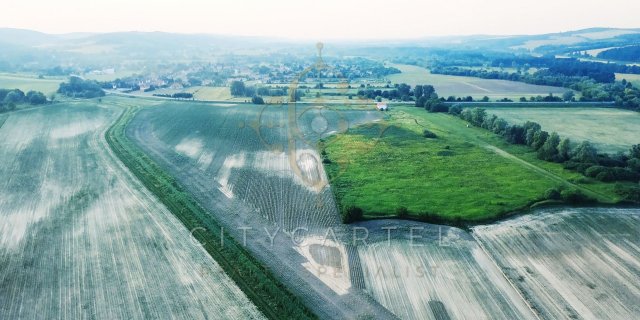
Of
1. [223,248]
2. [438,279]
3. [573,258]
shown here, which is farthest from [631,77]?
[223,248]

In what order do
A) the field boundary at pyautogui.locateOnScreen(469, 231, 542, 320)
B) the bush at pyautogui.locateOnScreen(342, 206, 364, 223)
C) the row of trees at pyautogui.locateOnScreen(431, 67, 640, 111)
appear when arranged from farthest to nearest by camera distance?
the row of trees at pyautogui.locateOnScreen(431, 67, 640, 111), the bush at pyautogui.locateOnScreen(342, 206, 364, 223), the field boundary at pyautogui.locateOnScreen(469, 231, 542, 320)

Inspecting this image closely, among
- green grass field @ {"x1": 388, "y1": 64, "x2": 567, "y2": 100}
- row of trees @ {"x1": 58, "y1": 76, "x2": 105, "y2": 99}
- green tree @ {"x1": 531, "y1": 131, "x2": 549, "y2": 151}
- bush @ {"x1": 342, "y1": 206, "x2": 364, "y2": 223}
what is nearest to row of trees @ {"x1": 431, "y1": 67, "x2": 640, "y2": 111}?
green grass field @ {"x1": 388, "y1": 64, "x2": 567, "y2": 100}

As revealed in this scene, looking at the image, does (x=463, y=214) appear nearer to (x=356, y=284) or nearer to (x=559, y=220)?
(x=559, y=220)

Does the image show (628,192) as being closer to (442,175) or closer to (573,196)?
(573,196)

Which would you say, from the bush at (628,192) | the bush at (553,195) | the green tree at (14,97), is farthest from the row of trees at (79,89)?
the bush at (628,192)

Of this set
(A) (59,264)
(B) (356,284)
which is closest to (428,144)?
(B) (356,284)

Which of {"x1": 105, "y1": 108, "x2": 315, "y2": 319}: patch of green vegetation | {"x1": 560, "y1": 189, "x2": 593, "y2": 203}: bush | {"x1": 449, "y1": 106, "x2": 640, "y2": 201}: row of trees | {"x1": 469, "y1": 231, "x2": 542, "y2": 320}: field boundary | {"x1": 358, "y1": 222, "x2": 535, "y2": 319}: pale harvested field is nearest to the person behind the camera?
{"x1": 469, "y1": 231, "x2": 542, "y2": 320}: field boundary

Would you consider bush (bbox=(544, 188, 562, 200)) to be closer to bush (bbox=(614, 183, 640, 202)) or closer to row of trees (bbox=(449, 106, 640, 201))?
bush (bbox=(614, 183, 640, 202))
